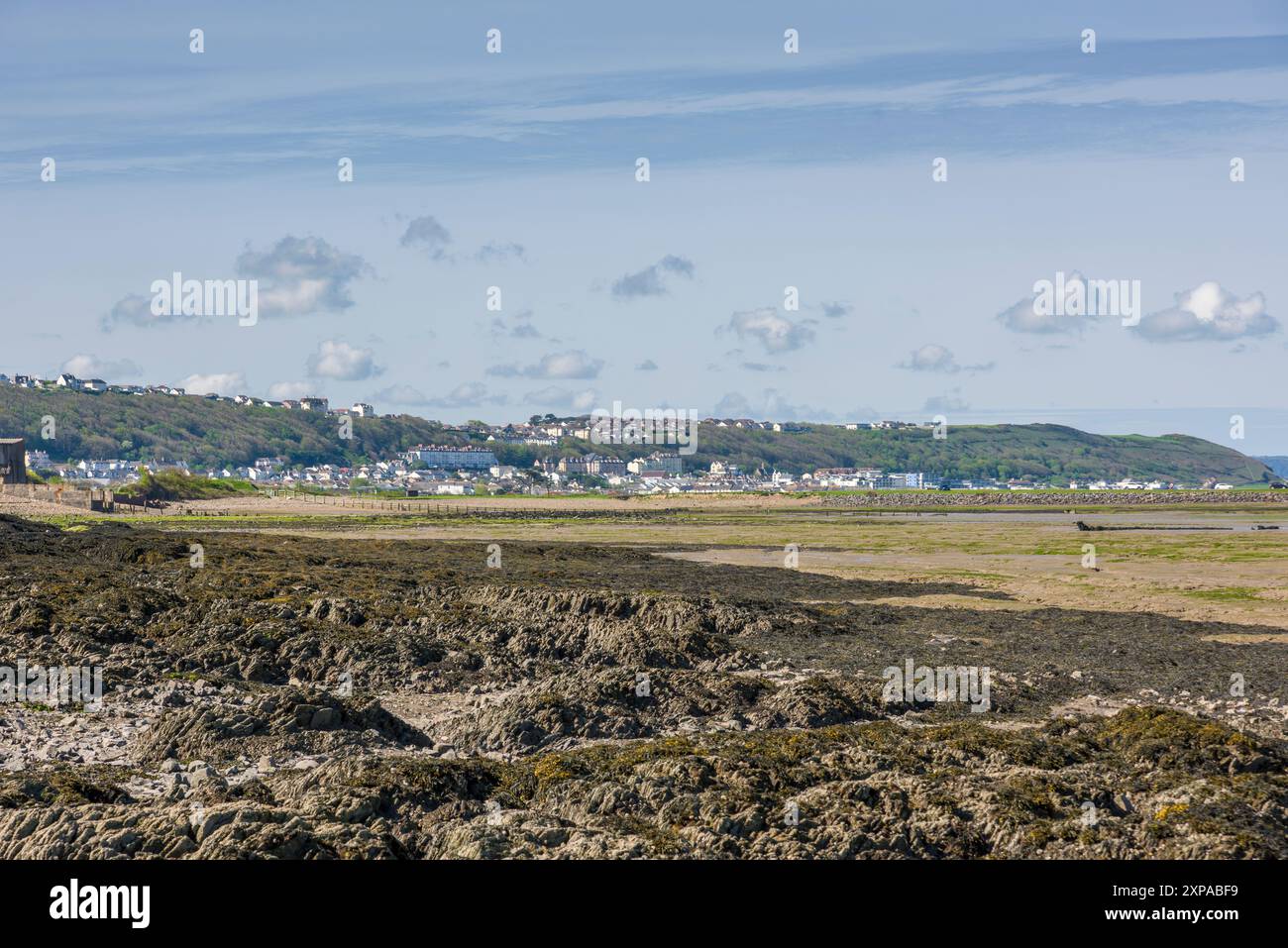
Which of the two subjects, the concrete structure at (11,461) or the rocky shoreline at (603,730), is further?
the concrete structure at (11,461)

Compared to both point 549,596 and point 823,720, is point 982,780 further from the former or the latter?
point 549,596

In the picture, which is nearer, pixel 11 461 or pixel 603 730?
pixel 603 730

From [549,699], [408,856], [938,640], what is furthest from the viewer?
[938,640]

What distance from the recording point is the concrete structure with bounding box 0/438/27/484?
110 m

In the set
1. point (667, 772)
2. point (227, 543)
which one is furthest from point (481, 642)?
point (227, 543)

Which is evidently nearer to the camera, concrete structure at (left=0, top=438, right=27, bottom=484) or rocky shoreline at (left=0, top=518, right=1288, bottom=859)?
rocky shoreline at (left=0, top=518, right=1288, bottom=859)

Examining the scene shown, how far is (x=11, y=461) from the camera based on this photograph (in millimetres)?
110688

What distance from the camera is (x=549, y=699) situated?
1991 cm

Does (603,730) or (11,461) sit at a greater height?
(11,461)

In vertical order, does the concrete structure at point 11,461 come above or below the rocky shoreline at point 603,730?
above

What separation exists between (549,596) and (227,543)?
2483cm

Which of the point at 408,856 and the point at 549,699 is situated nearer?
the point at 408,856

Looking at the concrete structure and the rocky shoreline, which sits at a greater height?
the concrete structure

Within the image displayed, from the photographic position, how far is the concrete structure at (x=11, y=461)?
10962cm
